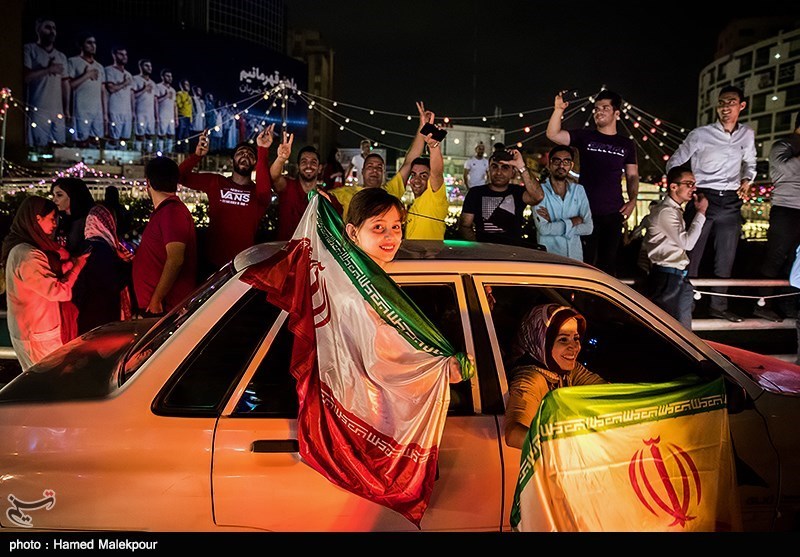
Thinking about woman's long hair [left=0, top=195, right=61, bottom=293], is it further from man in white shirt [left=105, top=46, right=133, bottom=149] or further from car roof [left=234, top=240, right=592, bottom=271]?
man in white shirt [left=105, top=46, right=133, bottom=149]

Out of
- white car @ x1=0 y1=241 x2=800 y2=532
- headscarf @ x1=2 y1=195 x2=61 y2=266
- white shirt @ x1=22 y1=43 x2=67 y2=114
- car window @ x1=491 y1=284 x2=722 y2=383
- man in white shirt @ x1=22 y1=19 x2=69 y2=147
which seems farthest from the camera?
white shirt @ x1=22 y1=43 x2=67 y2=114

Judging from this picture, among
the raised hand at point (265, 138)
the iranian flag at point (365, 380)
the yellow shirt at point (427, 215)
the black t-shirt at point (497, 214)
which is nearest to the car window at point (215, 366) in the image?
the iranian flag at point (365, 380)

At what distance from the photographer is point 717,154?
6.90 m

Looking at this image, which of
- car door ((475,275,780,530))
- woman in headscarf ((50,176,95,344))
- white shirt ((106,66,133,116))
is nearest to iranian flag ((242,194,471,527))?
car door ((475,275,780,530))

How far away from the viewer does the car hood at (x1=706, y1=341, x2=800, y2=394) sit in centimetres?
325

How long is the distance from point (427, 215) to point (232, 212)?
167 centimetres

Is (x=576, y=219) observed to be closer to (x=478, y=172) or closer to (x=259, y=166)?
(x=259, y=166)

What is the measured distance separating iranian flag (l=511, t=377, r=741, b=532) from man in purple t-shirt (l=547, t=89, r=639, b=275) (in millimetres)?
4165

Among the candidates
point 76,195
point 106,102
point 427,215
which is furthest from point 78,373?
point 106,102

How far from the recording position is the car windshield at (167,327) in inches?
116

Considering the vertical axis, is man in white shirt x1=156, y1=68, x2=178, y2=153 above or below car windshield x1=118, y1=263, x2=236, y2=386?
above

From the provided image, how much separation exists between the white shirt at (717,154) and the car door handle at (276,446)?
5442mm

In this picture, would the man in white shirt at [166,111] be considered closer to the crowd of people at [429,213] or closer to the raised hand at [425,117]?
the crowd of people at [429,213]

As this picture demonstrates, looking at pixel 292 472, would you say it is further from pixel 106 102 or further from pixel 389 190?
pixel 106 102
